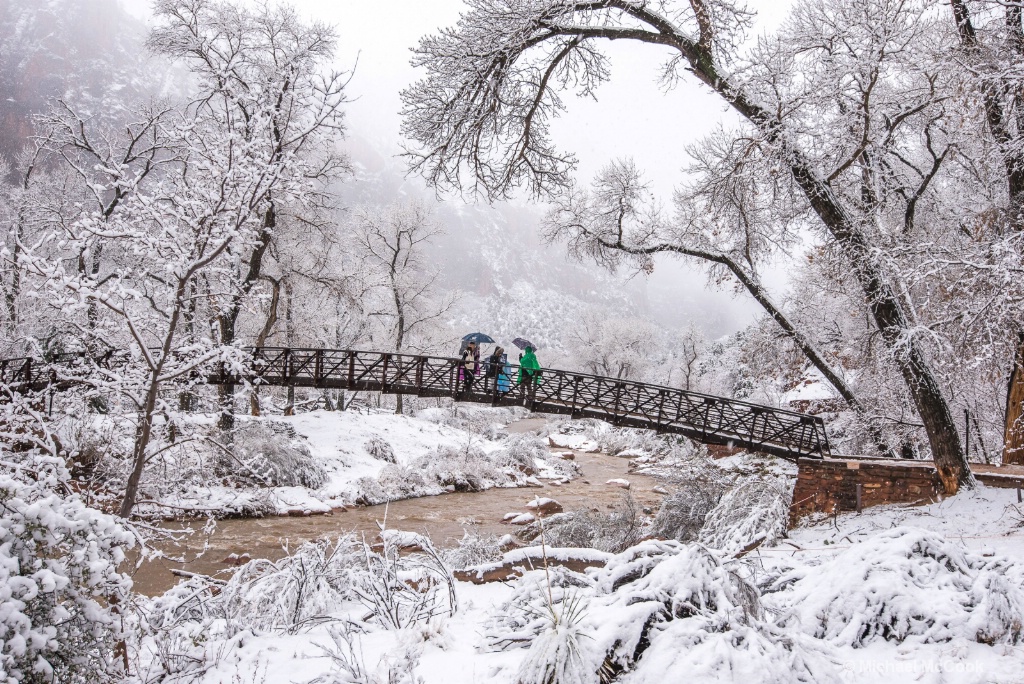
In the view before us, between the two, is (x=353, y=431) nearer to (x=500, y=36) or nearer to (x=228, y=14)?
(x=228, y=14)

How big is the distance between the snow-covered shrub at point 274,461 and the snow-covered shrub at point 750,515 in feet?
33.3

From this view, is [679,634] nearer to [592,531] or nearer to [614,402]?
[592,531]

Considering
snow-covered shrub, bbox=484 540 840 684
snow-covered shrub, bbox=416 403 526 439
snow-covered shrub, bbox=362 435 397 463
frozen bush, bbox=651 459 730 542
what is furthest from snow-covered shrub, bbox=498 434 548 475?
snow-covered shrub, bbox=484 540 840 684

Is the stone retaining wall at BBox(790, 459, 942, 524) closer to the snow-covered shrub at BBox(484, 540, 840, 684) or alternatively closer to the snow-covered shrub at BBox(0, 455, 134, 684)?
the snow-covered shrub at BBox(484, 540, 840, 684)

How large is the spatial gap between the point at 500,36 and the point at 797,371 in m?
10.4

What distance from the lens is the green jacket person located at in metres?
12.9

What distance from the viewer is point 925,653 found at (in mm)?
2170

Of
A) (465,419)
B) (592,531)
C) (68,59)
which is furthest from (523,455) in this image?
(68,59)

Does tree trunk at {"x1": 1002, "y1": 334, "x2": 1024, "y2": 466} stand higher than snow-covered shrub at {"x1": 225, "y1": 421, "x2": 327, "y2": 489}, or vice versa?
tree trunk at {"x1": 1002, "y1": 334, "x2": 1024, "y2": 466}

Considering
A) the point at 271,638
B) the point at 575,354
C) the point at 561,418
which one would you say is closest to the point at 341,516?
the point at 271,638

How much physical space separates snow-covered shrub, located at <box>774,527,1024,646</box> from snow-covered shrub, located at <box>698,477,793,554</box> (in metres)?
5.18

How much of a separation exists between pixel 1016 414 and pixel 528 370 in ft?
29.9

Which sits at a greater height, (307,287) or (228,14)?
(228,14)

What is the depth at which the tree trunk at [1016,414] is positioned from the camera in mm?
6933
